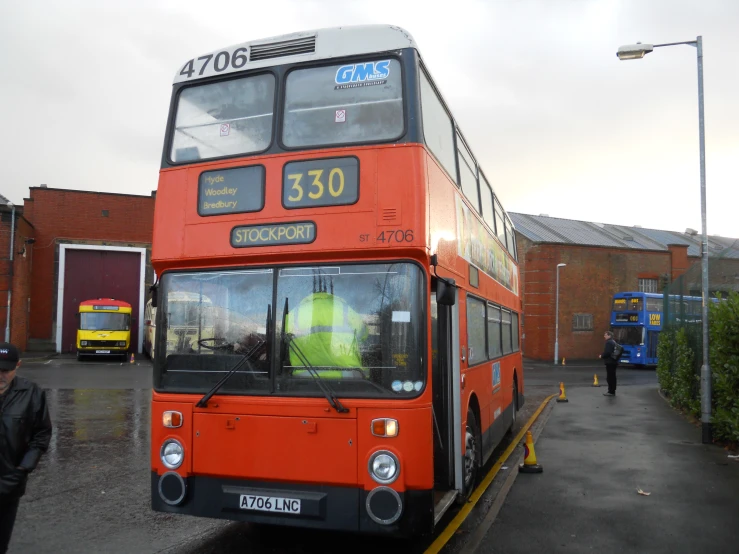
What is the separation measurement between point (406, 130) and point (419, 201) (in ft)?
2.08

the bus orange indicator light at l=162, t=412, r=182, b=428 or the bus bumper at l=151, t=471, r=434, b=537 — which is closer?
the bus bumper at l=151, t=471, r=434, b=537

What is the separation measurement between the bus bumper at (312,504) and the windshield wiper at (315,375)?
2.09 feet

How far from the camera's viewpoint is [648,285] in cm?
5028

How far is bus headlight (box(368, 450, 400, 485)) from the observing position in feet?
16.3

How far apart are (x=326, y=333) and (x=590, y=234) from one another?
51.4 metres

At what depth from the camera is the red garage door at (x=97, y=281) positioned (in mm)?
39562

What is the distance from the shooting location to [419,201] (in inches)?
206

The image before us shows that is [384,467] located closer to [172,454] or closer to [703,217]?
[172,454]

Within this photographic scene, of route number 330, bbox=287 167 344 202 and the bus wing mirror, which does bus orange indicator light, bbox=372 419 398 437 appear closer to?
the bus wing mirror

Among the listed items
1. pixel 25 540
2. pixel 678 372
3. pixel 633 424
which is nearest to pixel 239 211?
pixel 25 540

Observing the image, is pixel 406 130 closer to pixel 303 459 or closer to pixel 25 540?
pixel 303 459

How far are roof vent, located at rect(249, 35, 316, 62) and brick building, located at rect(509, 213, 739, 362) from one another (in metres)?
41.9

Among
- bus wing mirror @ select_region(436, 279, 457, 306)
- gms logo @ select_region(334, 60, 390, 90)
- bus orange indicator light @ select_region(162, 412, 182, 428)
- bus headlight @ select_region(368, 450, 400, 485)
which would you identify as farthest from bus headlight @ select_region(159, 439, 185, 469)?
gms logo @ select_region(334, 60, 390, 90)

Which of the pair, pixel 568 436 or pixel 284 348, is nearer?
pixel 284 348
